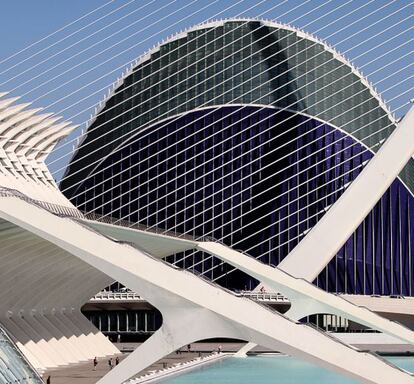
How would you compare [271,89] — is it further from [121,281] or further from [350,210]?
[121,281]

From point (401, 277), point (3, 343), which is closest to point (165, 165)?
point (401, 277)

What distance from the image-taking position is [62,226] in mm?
21562

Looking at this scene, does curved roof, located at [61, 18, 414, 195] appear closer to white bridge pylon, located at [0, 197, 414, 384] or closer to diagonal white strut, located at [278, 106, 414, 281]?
diagonal white strut, located at [278, 106, 414, 281]

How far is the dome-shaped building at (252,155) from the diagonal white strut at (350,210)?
45.9 ft

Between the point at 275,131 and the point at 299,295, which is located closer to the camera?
the point at 299,295

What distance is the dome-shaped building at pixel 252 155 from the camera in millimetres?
52812

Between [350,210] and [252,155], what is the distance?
55.1 ft

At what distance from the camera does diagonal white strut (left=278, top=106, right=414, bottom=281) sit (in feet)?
120

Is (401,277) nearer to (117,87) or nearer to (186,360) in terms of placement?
(117,87)

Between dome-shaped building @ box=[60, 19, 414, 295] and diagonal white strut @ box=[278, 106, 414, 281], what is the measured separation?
45.9ft

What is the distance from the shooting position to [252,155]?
53406mm

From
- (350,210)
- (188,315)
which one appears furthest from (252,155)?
(188,315)

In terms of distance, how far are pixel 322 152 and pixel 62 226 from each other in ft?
109

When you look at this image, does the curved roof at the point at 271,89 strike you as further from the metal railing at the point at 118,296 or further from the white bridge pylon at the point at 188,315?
the white bridge pylon at the point at 188,315
